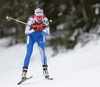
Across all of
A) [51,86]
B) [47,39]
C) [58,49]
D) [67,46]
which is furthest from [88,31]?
[51,86]

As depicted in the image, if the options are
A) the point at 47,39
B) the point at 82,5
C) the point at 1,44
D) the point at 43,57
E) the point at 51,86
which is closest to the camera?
the point at 51,86

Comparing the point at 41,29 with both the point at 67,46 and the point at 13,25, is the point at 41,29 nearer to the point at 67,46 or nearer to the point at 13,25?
the point at 67,46

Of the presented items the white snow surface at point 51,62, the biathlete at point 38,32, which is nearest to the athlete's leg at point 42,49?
the biathlete at point 38,32

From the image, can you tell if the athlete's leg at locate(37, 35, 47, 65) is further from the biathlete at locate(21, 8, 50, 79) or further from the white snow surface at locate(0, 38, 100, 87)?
the white snow surface at locate(0, 38, 100, 87)

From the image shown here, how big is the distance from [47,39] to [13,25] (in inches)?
281

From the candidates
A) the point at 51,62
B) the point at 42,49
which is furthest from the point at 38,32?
the point at 51,62

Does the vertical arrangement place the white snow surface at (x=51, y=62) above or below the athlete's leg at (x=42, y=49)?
above

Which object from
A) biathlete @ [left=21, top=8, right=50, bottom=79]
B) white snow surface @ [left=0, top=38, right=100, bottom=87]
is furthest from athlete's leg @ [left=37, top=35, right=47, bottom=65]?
white snow surface @ [left=0, top=38, right=100, bottom=87]

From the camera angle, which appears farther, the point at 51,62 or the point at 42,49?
the point at 51,62

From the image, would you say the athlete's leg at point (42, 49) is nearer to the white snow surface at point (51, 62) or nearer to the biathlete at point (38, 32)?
the biathlete at point (38, 32)

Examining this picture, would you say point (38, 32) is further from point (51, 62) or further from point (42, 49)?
point (51, 62)

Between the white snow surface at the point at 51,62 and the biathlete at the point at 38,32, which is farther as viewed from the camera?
the white snow surface at the point at 51,62

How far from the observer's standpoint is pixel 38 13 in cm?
532

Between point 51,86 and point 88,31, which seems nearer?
point 51,86
